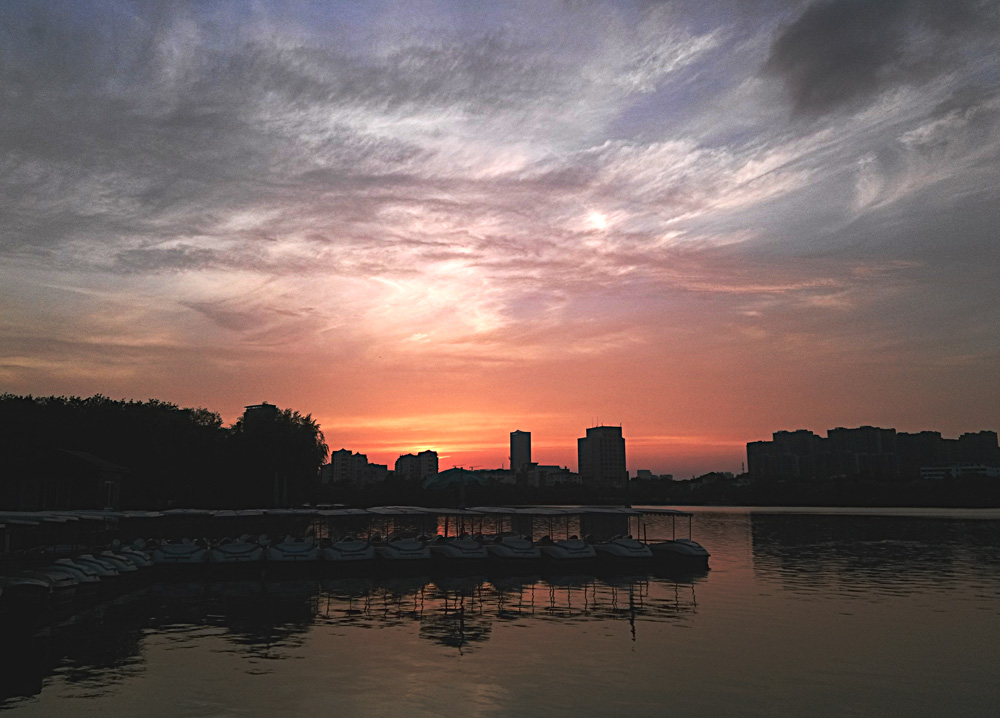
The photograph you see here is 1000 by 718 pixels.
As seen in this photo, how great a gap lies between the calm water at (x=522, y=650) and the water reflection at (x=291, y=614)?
5.9 inches

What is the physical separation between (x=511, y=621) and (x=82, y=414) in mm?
76038

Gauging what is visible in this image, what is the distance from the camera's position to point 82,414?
90.8 m

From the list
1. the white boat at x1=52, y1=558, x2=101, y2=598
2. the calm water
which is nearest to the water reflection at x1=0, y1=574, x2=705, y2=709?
the calm water

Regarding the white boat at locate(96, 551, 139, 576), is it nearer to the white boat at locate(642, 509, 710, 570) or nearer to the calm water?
the calm water

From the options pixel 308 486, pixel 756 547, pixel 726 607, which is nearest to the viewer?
pixel 726 607

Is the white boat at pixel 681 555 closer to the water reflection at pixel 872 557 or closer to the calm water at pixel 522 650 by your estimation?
the water reflection at pixel 872 557

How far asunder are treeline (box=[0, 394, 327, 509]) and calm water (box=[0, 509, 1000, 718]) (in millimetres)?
34882

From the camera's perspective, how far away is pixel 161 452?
8819 centimetres

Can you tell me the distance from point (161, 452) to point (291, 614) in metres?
59.8

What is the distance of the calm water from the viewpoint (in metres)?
22.0

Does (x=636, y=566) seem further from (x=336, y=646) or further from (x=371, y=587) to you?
(x=336, y=646)

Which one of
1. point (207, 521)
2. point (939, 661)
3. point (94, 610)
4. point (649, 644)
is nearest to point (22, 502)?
point (207, 521)

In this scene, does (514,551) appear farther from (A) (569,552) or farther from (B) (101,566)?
(B) (101,566)

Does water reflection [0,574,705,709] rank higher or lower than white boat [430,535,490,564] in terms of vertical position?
lower
